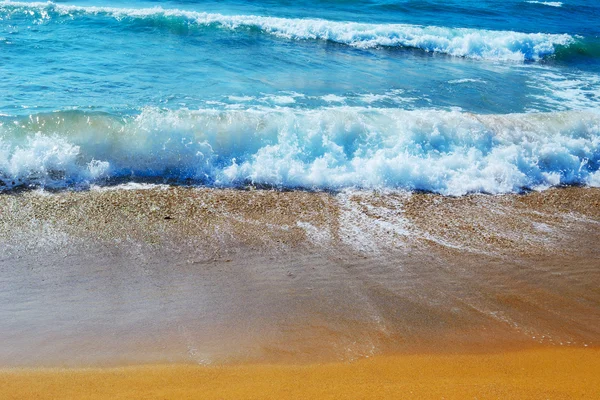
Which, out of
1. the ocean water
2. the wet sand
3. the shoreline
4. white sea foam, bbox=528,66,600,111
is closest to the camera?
the wet sand

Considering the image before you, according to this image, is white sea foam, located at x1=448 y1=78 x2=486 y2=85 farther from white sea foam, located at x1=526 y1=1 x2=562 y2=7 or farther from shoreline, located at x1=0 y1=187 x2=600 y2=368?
white sea foam, located at x1=526 y1=1 x2=562 y2=7

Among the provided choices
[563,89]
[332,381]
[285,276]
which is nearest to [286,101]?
[285,276]

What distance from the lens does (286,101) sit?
8.34m

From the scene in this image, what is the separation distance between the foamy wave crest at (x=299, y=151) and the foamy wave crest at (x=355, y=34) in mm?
6219

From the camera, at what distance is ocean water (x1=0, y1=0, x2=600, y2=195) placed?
6316 mm

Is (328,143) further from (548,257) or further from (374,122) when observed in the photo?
(548,257)

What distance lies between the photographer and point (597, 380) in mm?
3451

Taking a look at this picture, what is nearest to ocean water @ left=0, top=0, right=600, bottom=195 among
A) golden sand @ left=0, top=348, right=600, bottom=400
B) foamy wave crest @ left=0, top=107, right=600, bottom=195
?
foamy wave crest @ left=0, top=107, right=600, bottom=195

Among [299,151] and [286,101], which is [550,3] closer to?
[286,101]

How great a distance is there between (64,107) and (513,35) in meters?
11.6

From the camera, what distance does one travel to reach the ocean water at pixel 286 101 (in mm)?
6316

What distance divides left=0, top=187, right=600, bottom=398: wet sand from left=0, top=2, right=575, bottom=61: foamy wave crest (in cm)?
804

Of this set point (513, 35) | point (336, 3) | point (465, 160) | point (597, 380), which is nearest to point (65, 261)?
point (597, 380)

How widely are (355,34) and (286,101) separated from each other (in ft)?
19.0
